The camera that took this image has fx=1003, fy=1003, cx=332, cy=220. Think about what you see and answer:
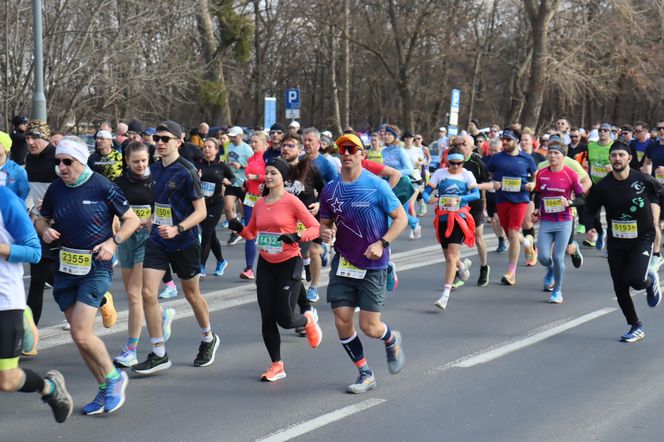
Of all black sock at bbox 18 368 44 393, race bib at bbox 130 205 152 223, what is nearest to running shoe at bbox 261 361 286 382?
black sock at bbox 18 368 44 393

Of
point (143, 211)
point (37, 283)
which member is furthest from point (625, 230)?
point (37, 283)

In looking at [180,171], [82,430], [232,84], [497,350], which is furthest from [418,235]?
[232,84]

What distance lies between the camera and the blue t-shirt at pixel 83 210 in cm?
638

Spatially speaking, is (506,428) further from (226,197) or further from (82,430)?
(226,197)

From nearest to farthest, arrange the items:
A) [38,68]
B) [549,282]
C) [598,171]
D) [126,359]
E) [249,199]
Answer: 1. [126,359]
2. [549,282]
3. [249,199]
4. [598,171]
5. [38,68]

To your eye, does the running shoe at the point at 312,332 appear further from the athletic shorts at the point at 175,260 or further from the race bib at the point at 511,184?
the race bib at the point at 511,184

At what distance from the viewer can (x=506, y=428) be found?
620 centimetres

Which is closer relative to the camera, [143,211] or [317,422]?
[317,422]

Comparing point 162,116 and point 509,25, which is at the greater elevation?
point 509,25

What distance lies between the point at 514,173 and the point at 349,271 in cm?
576

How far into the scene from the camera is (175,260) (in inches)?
294

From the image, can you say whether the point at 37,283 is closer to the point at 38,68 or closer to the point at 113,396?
the point at 113,396

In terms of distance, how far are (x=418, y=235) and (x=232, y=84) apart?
2673 cm

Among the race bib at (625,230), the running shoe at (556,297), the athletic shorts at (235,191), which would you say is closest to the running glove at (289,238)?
the race bib at (625,230)
